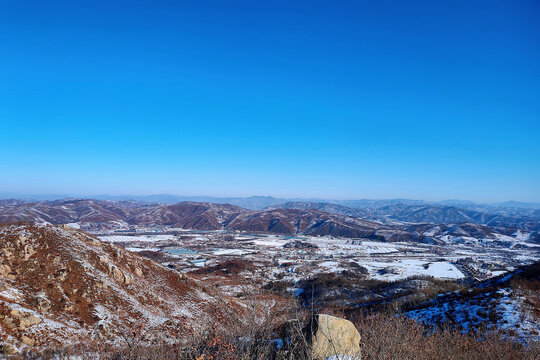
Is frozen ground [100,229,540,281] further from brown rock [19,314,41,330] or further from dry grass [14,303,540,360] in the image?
dry grass [14,303,540,360]

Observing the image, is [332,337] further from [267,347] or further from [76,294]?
[76,294]

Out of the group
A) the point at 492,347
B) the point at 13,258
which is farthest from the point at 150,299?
the point at 492,347

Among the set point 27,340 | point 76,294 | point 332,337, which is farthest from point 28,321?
point 332,337

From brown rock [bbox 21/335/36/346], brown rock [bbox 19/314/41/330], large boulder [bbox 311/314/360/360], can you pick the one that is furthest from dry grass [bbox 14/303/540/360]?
brown rock [bbox 19/314/41/330]

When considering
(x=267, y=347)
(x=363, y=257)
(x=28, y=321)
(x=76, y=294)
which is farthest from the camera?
(x=363, y=257)

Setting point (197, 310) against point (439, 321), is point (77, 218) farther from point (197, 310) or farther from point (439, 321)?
point (439, 321)
